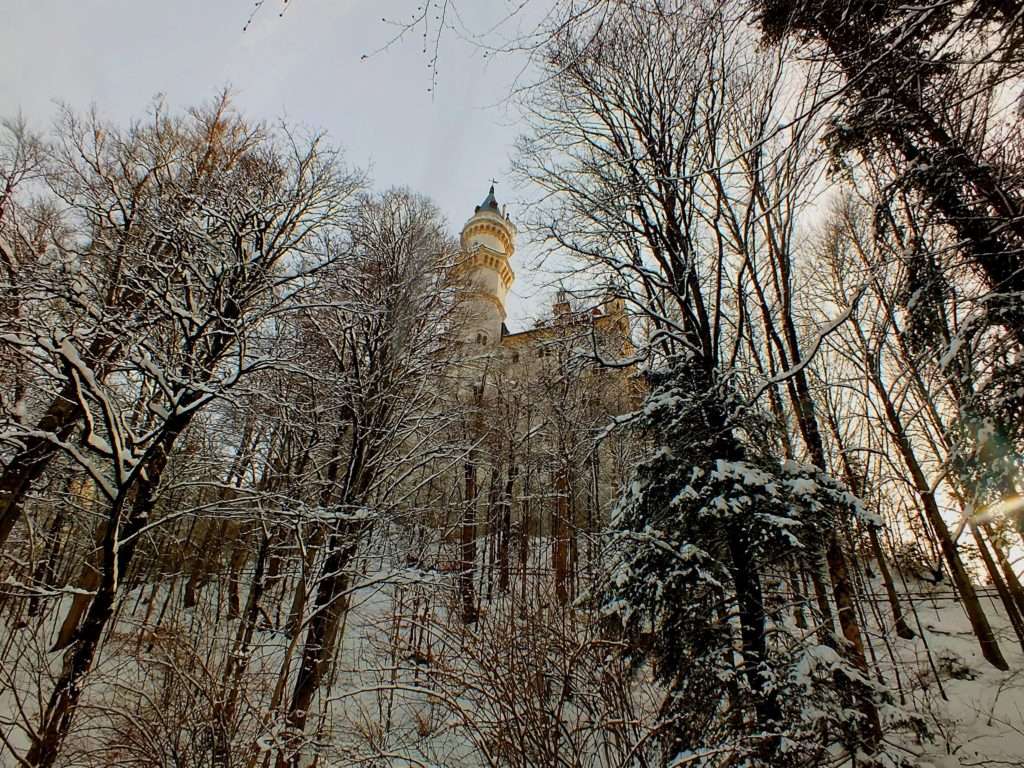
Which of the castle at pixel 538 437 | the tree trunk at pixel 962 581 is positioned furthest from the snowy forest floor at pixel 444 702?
the castle at pixel 538 437

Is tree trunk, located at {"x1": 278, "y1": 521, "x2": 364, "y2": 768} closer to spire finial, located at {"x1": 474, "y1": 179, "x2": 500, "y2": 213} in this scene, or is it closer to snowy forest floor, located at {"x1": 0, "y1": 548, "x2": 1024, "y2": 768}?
snowy forest floor, located at {"x1": 0, "y1": 548, "x2": 1024, "y2": 768}

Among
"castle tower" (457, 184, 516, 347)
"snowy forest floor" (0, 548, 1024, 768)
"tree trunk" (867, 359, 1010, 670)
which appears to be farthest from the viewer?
"castle tower" (457, 184, 516, 347)

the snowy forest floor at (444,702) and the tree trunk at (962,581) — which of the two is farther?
the tree trunk at (962,581)

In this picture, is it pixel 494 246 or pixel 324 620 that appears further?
pixel 494 246

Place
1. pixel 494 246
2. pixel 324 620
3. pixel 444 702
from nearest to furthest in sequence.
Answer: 1. pixel 444 702
2. pixel 324 620
3. pixel 494 246

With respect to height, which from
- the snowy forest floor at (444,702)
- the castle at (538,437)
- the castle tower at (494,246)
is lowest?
the snowy forest floor at (444,702)

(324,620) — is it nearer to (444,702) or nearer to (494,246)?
(444,702)

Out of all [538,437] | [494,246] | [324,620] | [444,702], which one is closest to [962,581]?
[444,702]

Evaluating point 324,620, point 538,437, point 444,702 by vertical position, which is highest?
point 538,437

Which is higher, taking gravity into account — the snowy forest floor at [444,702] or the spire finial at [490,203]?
the spire finial at [490,203]

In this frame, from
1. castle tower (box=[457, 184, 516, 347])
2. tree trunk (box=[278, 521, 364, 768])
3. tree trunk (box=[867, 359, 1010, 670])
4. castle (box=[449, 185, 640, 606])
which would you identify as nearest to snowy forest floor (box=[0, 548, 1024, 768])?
tree trunk (box=[278, 521, 364, 768])

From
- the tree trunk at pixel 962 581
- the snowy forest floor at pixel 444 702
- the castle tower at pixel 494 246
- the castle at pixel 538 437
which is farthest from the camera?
the castle tower at pixel 494 246

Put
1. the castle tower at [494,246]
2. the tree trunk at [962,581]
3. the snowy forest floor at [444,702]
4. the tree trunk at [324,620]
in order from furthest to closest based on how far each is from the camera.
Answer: the castle tower at [494,246], the tree trunk at [962,581], the tree trunk at [324,620], the snowy forest floor at [444,702]

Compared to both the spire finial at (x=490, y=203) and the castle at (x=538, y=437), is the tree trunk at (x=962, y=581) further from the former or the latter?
the spire finial at (x=490, y=203)
